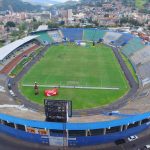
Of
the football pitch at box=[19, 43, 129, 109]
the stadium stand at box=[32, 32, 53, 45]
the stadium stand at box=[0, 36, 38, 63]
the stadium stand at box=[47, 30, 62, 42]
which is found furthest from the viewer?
the stadium stand at box=[47, 30, 62, 42]

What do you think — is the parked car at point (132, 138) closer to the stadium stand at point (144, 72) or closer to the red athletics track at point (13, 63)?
the stadium stand at point (144, 72)

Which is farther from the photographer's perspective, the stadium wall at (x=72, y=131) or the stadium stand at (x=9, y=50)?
the stadium stand at (x=9, y=50)

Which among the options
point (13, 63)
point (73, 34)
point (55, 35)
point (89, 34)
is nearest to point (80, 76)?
point (13, 63)

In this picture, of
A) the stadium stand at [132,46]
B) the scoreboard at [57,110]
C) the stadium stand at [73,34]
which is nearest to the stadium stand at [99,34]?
the stadium stand at [73,34]

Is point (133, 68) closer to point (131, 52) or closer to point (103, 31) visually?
point (131, 52)

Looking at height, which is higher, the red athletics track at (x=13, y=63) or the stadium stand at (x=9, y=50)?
the stadium stand at (x=9, y=50)

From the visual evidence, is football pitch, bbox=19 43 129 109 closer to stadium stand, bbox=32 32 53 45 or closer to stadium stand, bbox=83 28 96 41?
stadium stand, bbox=32 32 53 45

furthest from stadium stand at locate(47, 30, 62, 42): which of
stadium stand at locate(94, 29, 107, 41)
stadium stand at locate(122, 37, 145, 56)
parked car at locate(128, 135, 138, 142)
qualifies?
parked car at locate(128, 135, 138, 142)

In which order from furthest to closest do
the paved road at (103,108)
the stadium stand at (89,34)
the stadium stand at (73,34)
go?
the stadium stand at (73,34) → the stadium stand at (89,34) → the paved road at (103,108)
